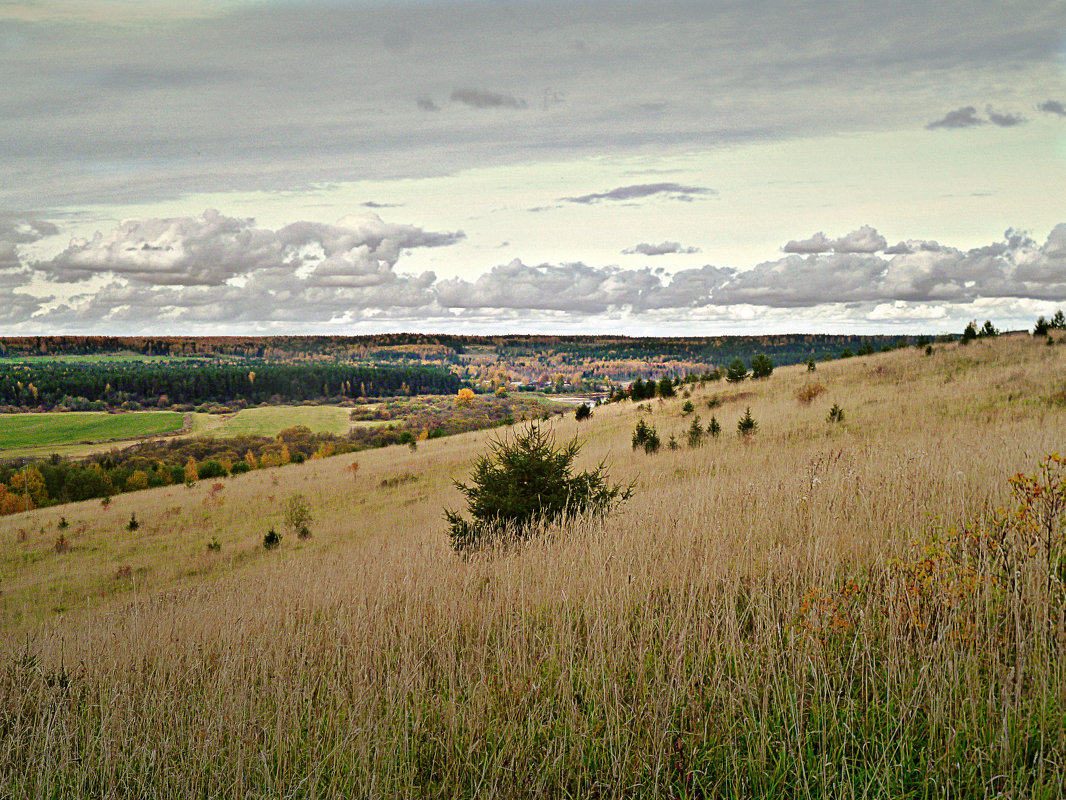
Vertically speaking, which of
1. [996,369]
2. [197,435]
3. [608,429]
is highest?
[996,369]

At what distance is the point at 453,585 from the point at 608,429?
25702 mm

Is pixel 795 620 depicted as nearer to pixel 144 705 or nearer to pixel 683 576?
pixel 683 576

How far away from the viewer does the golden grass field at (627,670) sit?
278 cm

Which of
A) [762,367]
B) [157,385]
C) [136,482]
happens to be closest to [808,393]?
[762,367]

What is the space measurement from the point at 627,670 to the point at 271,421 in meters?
150

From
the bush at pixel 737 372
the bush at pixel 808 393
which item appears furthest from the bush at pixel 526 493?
the bush at pixel 737 372

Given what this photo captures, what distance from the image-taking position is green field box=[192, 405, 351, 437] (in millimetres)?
125750

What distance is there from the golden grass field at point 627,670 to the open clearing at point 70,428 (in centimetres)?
13139

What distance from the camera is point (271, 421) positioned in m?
141

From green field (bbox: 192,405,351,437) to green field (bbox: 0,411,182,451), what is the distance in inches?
275

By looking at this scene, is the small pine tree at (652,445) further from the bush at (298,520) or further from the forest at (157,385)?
the forest at (157,385)

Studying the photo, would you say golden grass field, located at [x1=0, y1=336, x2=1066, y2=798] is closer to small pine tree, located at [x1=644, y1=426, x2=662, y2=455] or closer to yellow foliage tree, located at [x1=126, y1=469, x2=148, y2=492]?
small pine tree, located at [x1=644, y1=426, x2=662, y2=455]

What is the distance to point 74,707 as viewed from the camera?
4117mm

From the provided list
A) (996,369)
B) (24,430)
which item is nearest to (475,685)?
(996,369)
